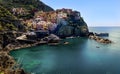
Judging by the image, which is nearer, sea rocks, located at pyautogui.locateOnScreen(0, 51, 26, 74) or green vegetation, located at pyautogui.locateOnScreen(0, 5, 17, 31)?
sea rocks, located at pyautogui.locateOnScreen(0, 51, 26, 74)

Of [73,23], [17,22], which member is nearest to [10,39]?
[17,22]

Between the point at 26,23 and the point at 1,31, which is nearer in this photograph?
the point at 1,31

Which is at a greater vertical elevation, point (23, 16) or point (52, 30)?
point (23, 16)

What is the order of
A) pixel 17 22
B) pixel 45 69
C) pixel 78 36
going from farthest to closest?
pixel 78 36 < pixel 17 22 < pixel 45 69

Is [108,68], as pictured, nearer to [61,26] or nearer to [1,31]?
[1,31]

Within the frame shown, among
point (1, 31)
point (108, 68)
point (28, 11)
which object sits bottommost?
point (108, 68)

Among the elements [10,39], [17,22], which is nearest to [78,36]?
[17,22]

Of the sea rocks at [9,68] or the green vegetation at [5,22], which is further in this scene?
the green vegetation at [5,22]

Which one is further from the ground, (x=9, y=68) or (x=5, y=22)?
(x=5, y=22)

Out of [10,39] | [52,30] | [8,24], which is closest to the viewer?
[10,39]

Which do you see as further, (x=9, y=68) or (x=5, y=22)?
(x=5, y=22)
